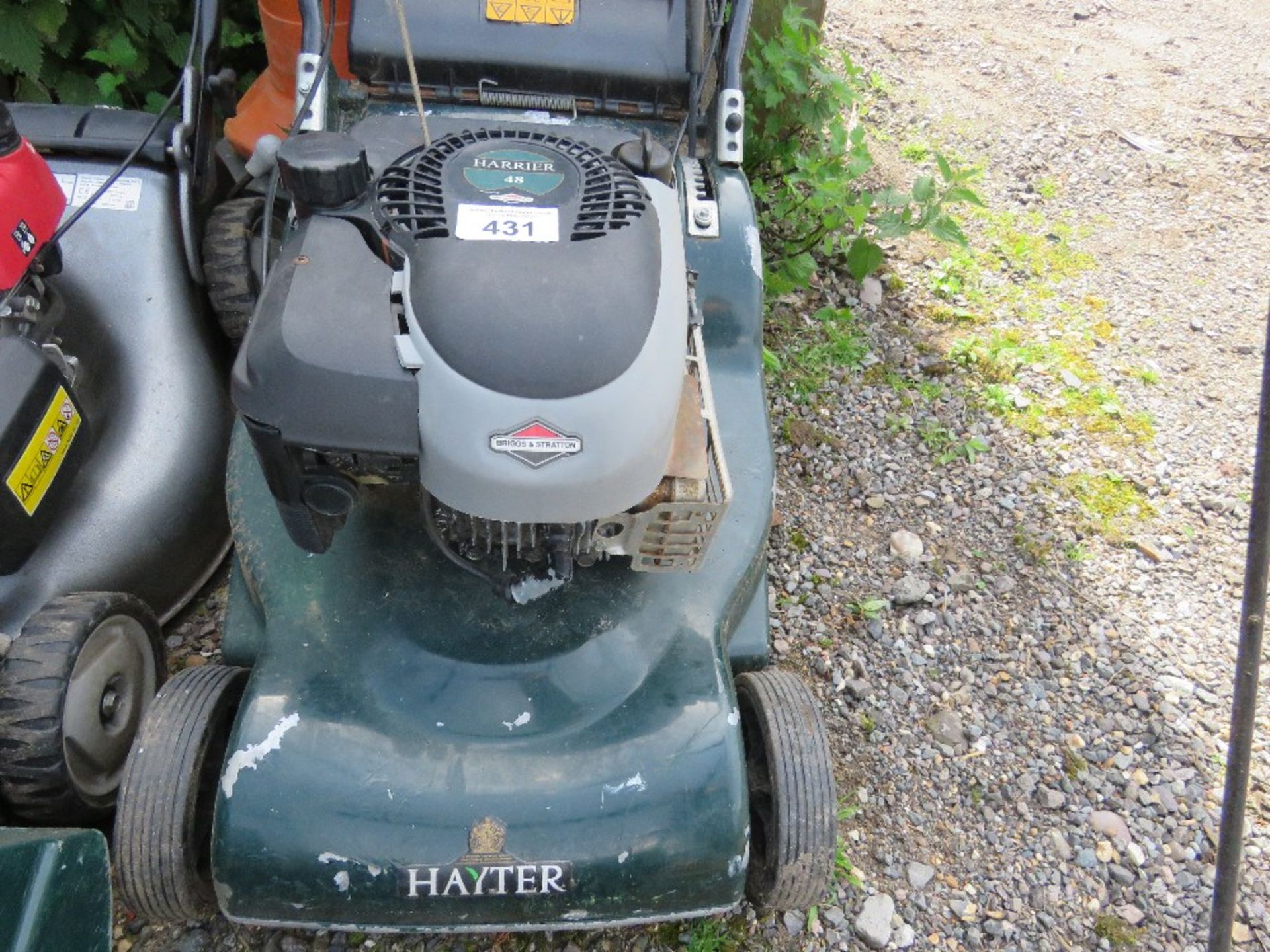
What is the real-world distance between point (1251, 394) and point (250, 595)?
232 cm

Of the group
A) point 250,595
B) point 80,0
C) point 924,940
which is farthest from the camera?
point 80,0

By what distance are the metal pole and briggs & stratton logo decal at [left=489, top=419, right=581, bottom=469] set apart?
65cm

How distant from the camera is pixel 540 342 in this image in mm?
1114

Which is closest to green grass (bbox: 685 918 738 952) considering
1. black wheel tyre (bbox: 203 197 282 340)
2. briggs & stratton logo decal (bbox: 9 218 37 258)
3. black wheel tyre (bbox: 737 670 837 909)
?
black wheel tyre (bbox: 737 670 837 909)

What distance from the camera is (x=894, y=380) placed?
2.55 meters

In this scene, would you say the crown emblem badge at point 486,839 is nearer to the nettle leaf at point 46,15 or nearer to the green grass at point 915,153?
the nettle leaf at point 46,15

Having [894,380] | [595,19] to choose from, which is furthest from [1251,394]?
[595,19]

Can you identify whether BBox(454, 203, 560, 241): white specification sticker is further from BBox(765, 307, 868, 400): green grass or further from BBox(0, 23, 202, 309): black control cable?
BBox(765, 307, 868, 400): green grass

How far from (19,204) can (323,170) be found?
63 cm

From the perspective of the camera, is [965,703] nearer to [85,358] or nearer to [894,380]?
[894,380]

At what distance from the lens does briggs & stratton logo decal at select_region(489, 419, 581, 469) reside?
43.8 inches

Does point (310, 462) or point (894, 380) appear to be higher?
point (310, 462)

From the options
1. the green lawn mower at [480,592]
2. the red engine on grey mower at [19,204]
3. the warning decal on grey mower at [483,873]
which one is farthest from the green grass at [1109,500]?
the red engine on grey mower at [19,204]

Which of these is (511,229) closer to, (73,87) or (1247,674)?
(1247,674)
